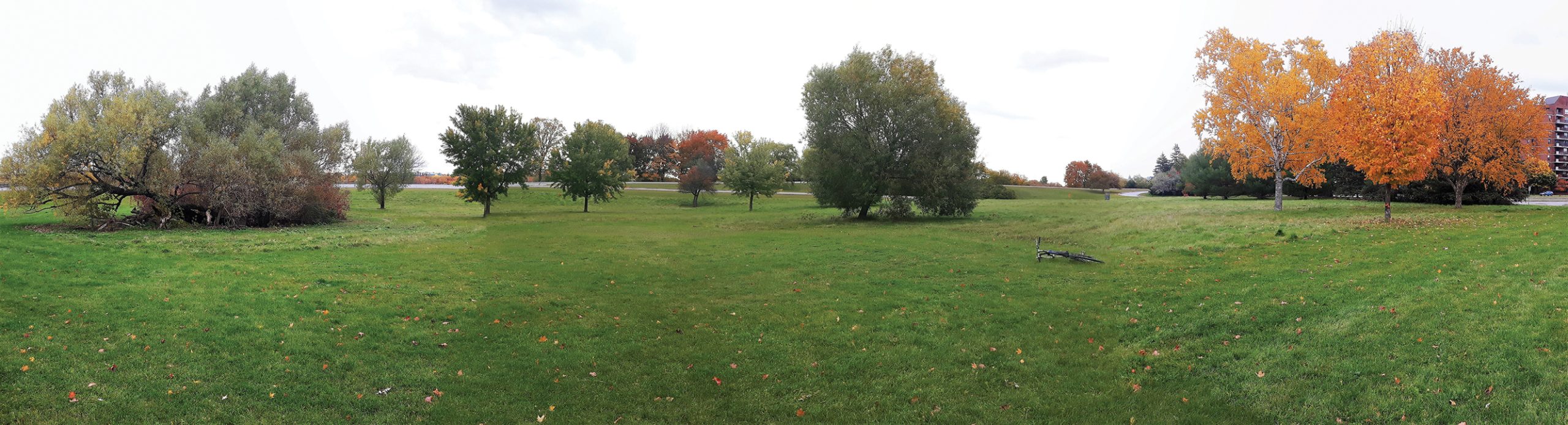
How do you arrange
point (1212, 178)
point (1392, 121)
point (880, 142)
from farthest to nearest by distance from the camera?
point (1212, 178), point (880, 142), point (1392, 121)

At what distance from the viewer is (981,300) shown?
1431cm

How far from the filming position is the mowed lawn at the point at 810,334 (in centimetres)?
819

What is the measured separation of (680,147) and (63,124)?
3011 inches

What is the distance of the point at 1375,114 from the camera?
24656 millimetres

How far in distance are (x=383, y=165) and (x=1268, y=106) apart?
6175 cm

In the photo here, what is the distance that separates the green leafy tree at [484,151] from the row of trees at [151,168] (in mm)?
11764

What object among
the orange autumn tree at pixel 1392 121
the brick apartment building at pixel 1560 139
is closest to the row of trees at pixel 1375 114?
the orange autumn tree at pixel 1392 121

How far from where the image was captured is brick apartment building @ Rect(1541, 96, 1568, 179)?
7131 cm

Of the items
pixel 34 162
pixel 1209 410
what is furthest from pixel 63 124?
pixel 1209 410

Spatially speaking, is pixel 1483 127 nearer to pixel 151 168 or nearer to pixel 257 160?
pixel 257 160

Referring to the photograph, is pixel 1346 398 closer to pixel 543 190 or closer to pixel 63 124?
pixel 63 124

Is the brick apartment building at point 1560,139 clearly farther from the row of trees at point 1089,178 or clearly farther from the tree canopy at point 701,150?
the tree canopy at point 701,150

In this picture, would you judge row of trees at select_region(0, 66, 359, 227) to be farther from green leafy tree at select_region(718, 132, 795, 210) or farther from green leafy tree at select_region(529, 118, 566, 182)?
green leafy tree at select_region(529, 118, 566, 182)

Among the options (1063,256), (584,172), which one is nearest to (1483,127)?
(1063,256)
